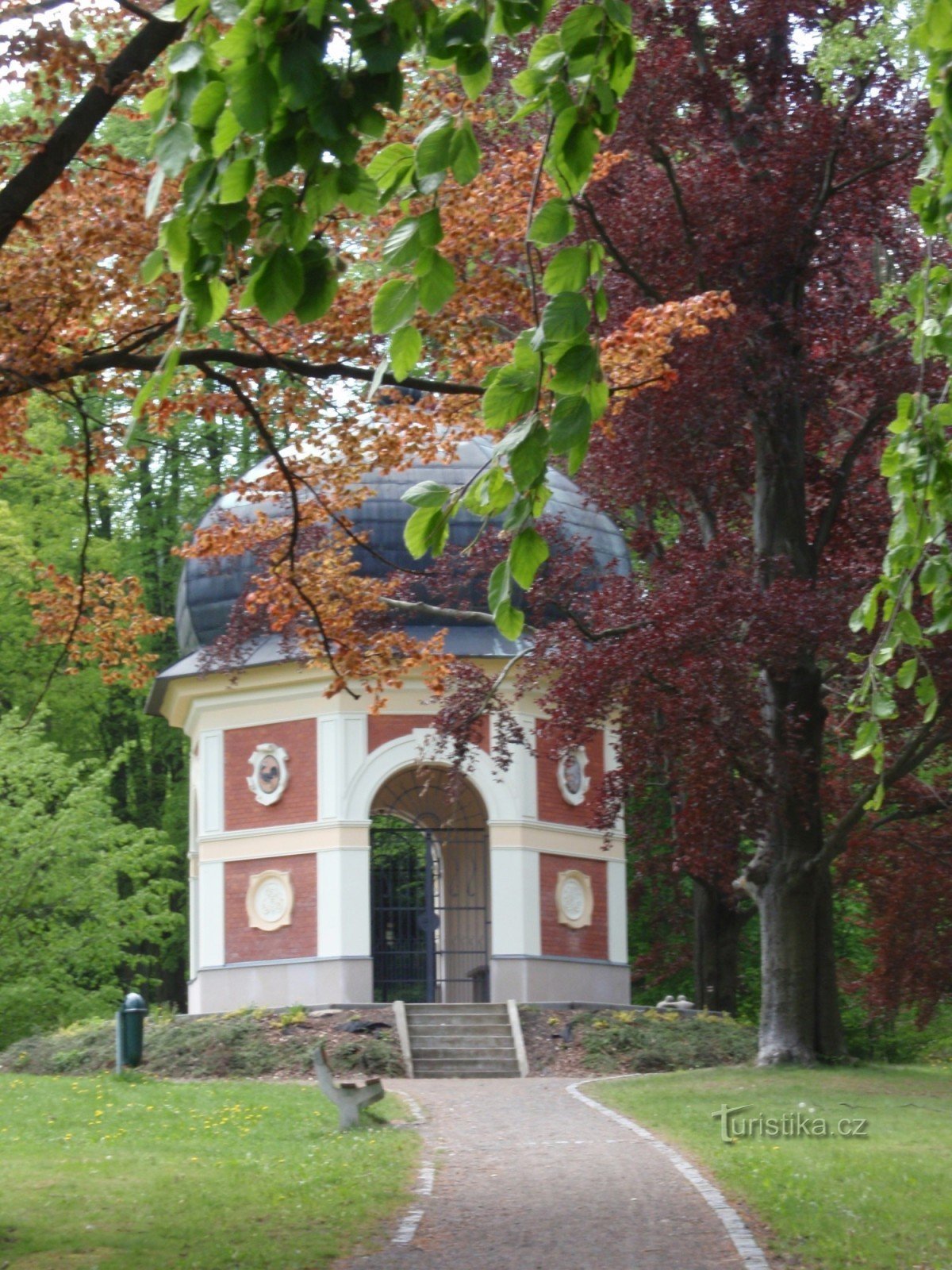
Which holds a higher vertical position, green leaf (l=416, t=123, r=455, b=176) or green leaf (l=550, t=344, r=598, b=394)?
green leaf (l=416, t=123, r=455, b=176)

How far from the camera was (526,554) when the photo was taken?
11.5 ft

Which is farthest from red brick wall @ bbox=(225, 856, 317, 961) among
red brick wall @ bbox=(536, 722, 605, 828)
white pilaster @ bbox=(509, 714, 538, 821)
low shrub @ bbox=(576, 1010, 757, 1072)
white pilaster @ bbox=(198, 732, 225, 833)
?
low shrub @ bbox=(576, 1010, 757, 1072)

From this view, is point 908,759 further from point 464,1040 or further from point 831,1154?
point 464,1040

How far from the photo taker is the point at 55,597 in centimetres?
1128

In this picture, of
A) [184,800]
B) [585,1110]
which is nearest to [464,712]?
[585,1110]

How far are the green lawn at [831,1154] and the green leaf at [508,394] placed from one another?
17.7 ft

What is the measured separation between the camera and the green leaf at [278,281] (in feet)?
10.3

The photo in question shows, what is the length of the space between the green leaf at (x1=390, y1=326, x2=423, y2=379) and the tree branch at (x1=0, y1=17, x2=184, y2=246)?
196 inches

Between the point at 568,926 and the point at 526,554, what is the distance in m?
19.6

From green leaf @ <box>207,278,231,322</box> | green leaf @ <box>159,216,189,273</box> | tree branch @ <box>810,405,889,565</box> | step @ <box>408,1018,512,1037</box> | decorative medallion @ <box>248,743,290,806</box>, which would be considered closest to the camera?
green leaf @ <box>159,216,189,273</box>

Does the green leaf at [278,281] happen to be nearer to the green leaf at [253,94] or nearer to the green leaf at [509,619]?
the green leaf at [253,94]

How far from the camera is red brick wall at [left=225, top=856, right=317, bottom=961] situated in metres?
21.7

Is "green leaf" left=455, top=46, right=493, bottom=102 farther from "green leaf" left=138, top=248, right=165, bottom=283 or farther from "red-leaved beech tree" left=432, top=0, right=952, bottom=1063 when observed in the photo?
"red-leaved beech tree" left=432, top=0, right=952, bottom=1063

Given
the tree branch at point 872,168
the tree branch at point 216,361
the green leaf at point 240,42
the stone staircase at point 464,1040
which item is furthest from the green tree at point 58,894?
the green leaf at point 240,42
